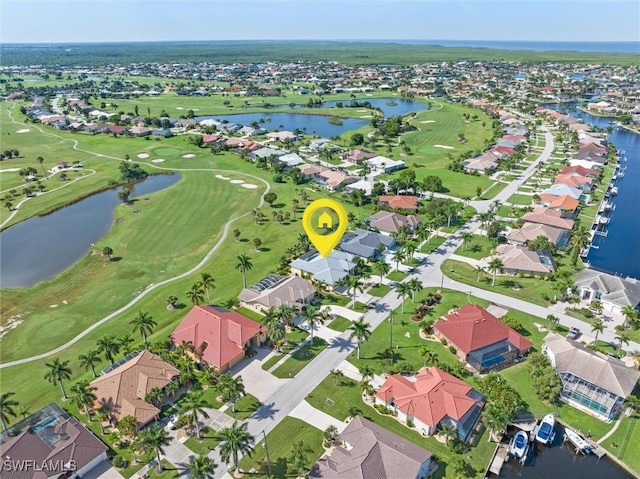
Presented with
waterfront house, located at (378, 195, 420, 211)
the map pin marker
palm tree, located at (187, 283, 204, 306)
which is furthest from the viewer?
waterfront house, located at (378, 195, 420, 211)

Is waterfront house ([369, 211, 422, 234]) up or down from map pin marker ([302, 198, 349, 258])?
down

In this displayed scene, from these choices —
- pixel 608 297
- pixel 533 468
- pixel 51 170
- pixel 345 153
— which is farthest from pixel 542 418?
pixel 51 170

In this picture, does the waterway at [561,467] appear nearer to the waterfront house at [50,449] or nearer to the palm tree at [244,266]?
the waterfront house at [50,449]

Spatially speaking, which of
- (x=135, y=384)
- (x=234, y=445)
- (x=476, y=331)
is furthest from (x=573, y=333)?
(x=135, y=384)

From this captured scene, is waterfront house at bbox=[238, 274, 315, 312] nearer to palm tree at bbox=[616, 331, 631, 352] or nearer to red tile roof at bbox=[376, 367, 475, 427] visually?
red tile roof at bbox=[376, 367, 475, 427]

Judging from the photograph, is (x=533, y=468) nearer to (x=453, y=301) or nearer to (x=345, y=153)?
(x=453, y=301)

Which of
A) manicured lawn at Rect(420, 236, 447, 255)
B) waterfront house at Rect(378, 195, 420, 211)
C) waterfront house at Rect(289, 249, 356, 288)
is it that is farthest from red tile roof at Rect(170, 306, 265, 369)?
waterfront house at Rect(378, 195, 420, 211)

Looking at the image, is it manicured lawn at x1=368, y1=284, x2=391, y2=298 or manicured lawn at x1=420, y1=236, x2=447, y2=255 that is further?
manicured lawn at x1=420, y1=236, x2=447, y2=255
